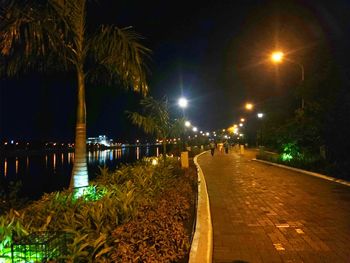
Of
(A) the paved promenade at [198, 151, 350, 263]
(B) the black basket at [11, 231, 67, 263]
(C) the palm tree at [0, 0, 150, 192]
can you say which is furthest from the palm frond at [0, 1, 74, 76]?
(A) the paved promenade at [198, 151, 350, 263]

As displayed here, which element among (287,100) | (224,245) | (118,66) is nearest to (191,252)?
(224,245)

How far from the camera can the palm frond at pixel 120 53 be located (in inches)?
401

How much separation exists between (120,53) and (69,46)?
1364 mm

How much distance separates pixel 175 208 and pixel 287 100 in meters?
24.8

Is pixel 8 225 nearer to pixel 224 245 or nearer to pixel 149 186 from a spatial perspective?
pixel 224 245

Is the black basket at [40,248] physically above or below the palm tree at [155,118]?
below

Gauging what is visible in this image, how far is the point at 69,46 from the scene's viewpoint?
1029cm

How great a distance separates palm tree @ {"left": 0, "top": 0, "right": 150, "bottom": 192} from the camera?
30.5 feet

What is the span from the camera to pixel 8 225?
5621 mm

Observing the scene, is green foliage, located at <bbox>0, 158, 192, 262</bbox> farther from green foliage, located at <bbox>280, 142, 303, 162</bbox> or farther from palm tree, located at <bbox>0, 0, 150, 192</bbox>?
green foliage, located at <bbox>280, 142, 303, 162</bbox>

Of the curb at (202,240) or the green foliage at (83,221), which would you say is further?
the curb at (202,240)

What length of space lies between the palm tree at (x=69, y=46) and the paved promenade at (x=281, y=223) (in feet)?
13.7

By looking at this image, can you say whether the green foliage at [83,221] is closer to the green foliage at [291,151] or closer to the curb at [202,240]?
the curb at [202,240]

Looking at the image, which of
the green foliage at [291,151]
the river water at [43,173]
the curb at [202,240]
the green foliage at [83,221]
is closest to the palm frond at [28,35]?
the green foliage at [83,221]
